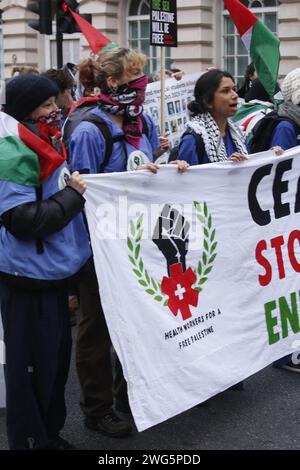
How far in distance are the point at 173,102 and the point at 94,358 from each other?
419 cm

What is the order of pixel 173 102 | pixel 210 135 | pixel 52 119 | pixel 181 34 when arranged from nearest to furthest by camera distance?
pixel 52 119
pixel 210 135
pixel 173 102
pixel 181 34

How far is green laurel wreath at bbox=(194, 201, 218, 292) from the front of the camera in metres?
4.28

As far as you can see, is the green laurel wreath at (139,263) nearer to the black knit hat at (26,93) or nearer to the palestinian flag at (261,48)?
the black knit hat at (26,93)

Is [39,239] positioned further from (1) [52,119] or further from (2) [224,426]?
(2) [224,426]

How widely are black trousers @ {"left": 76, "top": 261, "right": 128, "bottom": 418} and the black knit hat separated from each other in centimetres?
93

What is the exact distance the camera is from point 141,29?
20.1 meters

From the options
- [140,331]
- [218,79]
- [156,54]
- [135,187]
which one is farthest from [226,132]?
[156,54]

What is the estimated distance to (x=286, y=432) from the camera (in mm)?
4246

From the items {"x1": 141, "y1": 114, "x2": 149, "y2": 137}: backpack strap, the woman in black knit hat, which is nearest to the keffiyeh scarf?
{"x1": 141, "y1": 114, "x2": 149, "y2": 137}: backpack strap

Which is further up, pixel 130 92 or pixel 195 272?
pixel 130 92

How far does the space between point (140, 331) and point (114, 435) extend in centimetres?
60

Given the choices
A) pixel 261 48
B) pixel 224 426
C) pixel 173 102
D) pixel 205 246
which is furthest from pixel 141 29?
pixel 224 426

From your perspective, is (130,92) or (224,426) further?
(224,426)

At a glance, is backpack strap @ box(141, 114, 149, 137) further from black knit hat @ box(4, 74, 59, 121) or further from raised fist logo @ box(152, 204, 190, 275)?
black knit hat @ box(4, 74, 59, 121)
